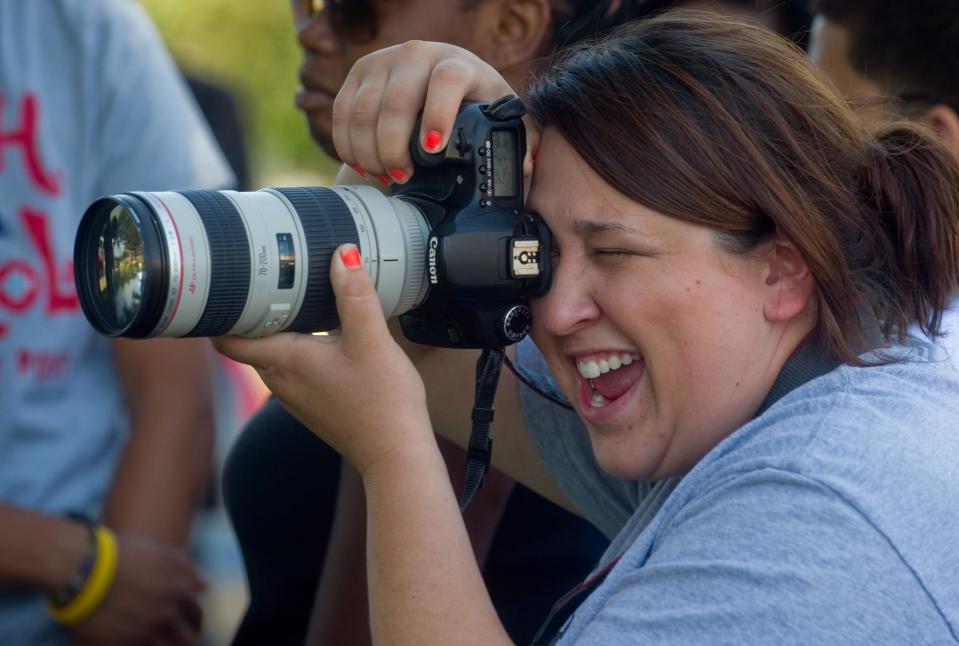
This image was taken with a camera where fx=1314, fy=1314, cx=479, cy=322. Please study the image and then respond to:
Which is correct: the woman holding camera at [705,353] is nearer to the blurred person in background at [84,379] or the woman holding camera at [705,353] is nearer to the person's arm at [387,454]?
the person's arm at [387,454]

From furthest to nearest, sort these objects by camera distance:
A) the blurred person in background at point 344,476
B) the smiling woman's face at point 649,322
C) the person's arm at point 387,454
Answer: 1. the blurred person in background at point 344,476
2. the smiling woman's face at point 649,322
3. the person's arm at point 387,454

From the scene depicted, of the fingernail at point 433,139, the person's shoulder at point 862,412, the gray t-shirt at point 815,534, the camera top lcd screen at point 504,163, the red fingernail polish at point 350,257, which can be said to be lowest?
the gray t-shirt at point 815,534

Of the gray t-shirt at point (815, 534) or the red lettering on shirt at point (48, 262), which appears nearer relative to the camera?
the gray t-shirt at point (815, 534)

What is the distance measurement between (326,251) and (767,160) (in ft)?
1.55

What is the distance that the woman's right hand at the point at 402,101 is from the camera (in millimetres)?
1483

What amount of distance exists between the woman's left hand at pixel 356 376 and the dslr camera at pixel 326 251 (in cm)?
3

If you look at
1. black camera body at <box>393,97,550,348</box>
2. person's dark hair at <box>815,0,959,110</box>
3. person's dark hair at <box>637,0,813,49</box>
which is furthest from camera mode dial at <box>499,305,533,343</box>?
person's dark hair at <box>637,0,813,49</box>

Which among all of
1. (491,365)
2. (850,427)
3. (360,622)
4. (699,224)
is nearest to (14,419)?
(360,622)

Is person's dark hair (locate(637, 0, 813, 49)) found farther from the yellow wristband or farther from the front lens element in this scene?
the front lens element

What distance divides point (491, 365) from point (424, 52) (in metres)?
0.37

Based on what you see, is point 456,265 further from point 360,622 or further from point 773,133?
point 360,622

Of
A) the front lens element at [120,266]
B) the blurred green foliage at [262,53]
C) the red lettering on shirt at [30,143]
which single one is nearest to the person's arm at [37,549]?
the red lettering on shirt at [30,143]

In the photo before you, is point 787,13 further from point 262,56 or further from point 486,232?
point 262,56

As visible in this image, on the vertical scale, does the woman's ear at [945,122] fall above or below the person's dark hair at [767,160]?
below
